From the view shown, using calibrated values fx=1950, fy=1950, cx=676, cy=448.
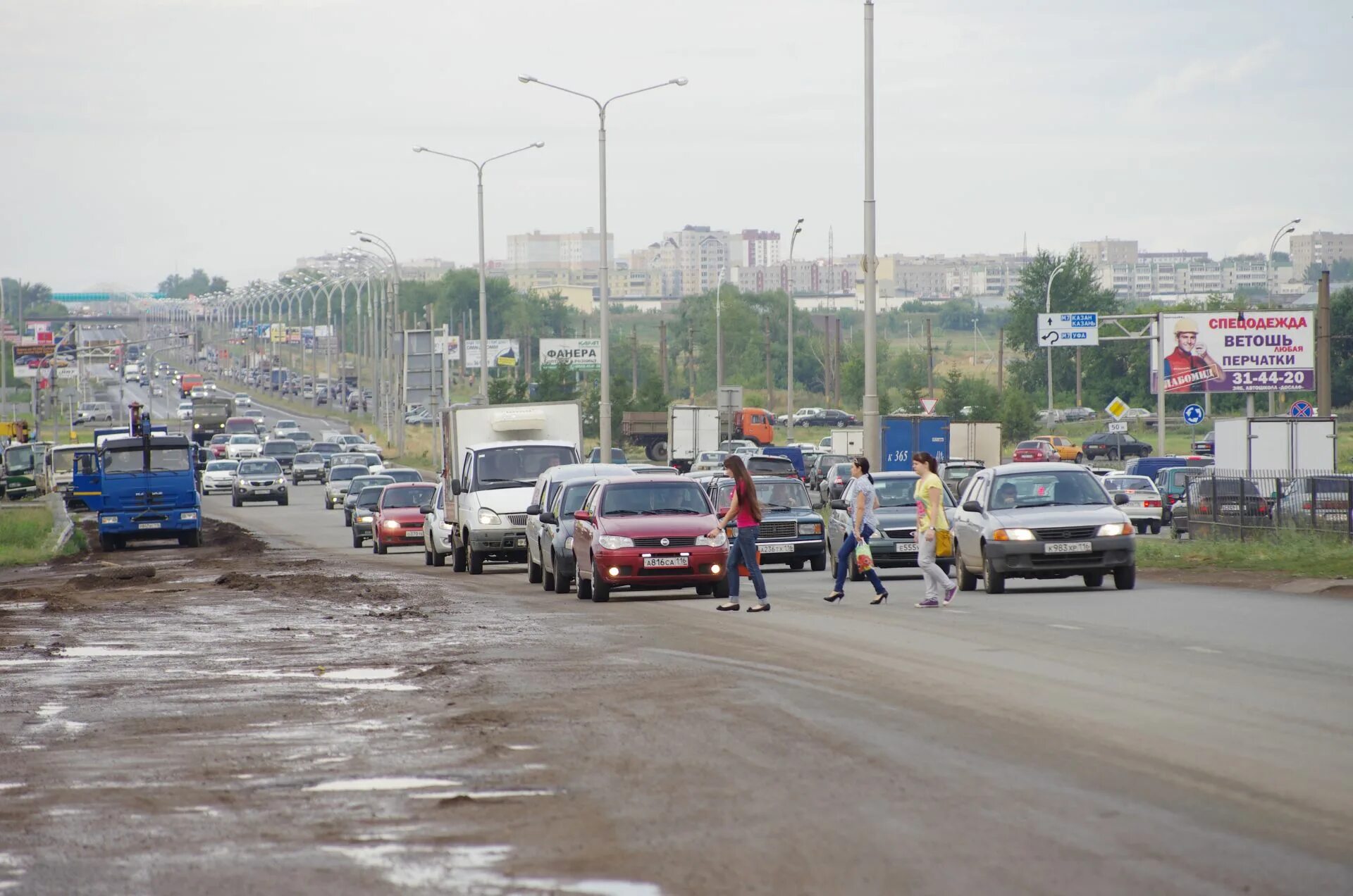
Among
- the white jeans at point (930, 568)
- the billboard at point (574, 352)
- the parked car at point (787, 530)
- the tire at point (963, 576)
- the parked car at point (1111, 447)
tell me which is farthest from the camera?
the billboard at point (574, 352)

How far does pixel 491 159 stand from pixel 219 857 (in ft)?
196

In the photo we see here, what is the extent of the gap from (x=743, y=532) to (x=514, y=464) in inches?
469

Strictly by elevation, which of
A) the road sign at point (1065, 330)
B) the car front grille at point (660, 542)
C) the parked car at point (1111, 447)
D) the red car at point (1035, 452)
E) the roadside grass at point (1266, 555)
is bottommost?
the parked car at point (1111, 447)

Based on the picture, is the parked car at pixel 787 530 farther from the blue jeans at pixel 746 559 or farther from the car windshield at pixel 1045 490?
the blue jeans at pixel 746 559

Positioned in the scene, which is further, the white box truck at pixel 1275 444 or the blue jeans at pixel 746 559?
the white box truck at pixel 1275 444

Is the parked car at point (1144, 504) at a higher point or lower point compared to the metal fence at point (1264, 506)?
lower

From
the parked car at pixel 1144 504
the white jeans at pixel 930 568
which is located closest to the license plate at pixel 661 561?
the white jeans at pixel 930 568

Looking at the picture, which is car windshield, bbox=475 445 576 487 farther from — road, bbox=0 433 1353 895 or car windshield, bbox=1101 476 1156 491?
car windshield, bbox=1101 476 1156 491

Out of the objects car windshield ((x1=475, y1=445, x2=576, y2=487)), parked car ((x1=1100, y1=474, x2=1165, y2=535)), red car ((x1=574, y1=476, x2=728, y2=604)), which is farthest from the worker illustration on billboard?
red car ((x1=574, y1=476, x2=728, y2=604))

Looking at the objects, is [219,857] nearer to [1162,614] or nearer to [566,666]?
[566,666]

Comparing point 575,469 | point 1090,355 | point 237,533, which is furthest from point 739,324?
point 575,469

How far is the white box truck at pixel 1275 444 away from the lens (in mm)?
47938

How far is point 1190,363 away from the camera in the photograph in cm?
7344

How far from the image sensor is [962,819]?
8117 millimetres
